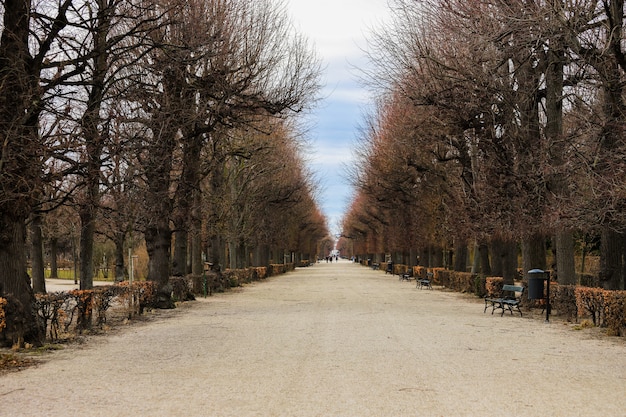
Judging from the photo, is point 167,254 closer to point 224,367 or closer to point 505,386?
point 224,367

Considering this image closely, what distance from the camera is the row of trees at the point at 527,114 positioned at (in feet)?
49.5

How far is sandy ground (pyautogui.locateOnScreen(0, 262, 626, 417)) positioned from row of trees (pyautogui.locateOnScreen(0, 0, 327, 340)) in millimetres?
3010

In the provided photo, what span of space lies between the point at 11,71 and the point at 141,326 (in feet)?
25.7

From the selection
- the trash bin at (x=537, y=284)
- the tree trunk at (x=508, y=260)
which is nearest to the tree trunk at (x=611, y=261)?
the trash bin at (x=537, y=284)

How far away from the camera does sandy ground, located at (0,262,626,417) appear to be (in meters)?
7.82

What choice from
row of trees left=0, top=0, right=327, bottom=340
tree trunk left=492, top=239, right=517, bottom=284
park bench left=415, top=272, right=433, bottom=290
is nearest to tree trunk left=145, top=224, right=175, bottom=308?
row of trees left=0, top=0, right=327, bottom=340

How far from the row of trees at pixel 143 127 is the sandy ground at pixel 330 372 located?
3.01 metres

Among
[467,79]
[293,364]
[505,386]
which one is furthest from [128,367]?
[467,79]

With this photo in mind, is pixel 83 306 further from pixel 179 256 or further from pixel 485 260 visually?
pixel 485 260

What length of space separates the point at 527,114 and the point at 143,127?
11.2 m

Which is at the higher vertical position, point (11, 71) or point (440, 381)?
point (11, 71)

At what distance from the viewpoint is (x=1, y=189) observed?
12.0 meters

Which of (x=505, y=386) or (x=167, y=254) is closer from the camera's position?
(x=505, y=386)

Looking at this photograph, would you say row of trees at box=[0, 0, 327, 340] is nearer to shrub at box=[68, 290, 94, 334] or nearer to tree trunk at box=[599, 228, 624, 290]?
shrub at box=[68, 290, 94, 334]
